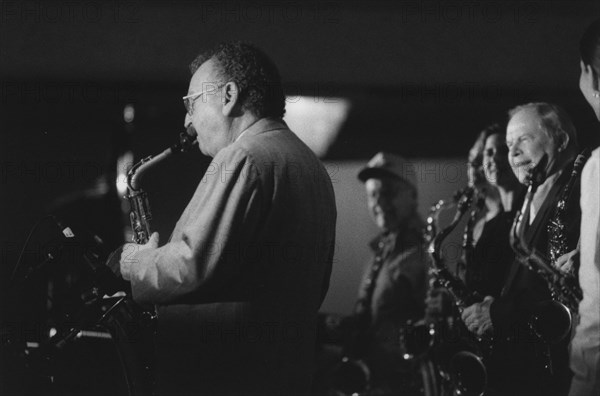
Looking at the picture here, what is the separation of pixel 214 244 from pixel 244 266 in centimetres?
14

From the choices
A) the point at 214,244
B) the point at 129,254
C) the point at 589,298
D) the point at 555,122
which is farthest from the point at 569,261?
the point at 129,254

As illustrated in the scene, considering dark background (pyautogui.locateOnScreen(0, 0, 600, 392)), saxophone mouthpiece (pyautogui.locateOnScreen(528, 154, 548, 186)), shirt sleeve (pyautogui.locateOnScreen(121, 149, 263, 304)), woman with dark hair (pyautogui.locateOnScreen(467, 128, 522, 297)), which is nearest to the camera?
shirt sleeve (pyautogui.locateOnScreen(121, 149, 263, 304))

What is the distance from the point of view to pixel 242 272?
246 centimetres

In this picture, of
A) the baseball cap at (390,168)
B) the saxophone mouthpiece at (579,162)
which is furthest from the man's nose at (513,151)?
the baseball cap at (390,168)

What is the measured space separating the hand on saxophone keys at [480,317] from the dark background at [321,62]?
79 centimetres

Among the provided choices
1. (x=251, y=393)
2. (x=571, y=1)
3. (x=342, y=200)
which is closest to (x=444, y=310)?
(x=342, y=200)

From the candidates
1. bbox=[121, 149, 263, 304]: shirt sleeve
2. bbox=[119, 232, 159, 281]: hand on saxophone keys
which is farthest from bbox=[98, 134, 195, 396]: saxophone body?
bbox=[121, 149, 263, 304]: shirt sleeve

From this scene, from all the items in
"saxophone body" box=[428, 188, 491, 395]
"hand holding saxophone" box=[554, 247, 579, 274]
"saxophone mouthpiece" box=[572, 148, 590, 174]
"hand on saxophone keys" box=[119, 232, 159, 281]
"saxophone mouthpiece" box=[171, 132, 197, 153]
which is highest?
"saxophone mouthpiece" box=[171, 132, 197, 153]

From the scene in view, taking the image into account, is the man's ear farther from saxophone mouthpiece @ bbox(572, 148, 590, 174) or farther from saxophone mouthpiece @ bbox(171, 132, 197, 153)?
saxophone mouthpiece @ bbox(572, 148, 590, 174)

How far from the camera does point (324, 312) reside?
382cm

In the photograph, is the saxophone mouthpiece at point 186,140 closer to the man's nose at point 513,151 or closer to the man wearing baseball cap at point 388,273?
the man wearing baseball cap at point 388,273

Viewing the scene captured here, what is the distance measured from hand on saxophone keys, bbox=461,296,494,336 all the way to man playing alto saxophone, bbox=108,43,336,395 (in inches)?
→ 41.6

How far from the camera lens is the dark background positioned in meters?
3.83

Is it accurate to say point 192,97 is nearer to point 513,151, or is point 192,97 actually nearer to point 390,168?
point 390,168
